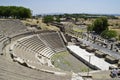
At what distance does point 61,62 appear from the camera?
31.3m

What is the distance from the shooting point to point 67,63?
30.9m

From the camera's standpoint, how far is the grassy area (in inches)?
1112

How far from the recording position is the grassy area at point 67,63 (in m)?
28.2

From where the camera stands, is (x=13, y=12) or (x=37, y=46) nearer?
(x=37, y=46)

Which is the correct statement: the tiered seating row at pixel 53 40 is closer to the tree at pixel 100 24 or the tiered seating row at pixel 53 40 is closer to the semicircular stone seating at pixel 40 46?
the semicircular stone seating at pixel 40 46

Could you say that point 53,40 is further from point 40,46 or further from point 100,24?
point 100,24

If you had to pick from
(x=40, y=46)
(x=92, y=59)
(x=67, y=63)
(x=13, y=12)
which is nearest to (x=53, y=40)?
(x=40, y=46)

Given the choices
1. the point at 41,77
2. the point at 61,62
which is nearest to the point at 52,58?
the point at 61,62

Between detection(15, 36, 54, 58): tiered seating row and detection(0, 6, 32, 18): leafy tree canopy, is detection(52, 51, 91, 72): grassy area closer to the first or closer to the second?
detection(15, 36, 54, 58): tiered seating row

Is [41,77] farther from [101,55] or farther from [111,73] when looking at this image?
[101,55]

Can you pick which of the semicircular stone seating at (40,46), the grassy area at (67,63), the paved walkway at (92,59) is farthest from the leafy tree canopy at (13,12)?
the grassy area at (67,63)

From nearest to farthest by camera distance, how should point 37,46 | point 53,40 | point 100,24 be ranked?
point 37,46 → point 53,40 → point 100,24

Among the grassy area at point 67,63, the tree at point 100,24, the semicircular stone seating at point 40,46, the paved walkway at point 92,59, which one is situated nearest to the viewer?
the paved walkway at point 92,59

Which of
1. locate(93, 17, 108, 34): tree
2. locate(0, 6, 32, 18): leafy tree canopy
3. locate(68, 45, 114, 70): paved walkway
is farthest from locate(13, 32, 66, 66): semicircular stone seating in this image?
locate(93, 17, 108, 34): tree
